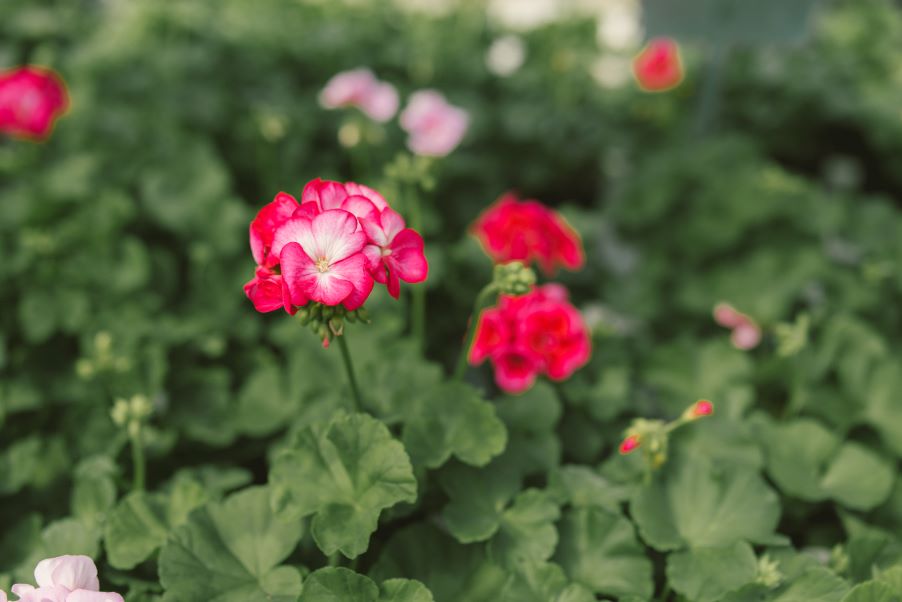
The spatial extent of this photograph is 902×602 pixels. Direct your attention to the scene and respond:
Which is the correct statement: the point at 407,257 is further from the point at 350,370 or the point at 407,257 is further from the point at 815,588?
the point at 815,588

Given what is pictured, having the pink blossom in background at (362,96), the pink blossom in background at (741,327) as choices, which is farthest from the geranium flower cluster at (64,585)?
the pink blossom in background at (741,327)

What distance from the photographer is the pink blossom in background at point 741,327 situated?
191 cm

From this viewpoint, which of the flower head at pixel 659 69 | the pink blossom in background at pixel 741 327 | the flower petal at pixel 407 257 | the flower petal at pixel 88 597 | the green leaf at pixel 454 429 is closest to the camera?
the flower petal at pixel 88 597

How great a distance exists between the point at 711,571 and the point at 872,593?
21cm

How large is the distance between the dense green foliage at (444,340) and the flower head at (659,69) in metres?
0.08

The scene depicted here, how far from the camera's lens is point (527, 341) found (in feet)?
4.59


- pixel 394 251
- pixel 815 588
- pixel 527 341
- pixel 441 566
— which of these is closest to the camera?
pixel 394 251

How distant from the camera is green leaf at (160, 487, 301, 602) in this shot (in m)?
1.08

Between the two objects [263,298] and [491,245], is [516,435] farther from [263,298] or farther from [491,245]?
[263,298]

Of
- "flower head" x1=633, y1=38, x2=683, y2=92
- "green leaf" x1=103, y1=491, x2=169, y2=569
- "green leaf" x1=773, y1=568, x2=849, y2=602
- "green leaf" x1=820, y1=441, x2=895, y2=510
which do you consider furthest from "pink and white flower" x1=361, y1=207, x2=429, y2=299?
"flower head" x1=633, y1=38, x2=683, y2=92

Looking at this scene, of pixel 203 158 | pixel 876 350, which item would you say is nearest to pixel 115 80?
pixel 203 158

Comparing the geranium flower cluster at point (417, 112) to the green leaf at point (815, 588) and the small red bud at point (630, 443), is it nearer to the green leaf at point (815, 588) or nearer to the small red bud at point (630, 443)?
the small red bud at point (630, 443)

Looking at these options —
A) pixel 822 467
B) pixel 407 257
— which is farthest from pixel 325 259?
pixel 822 467

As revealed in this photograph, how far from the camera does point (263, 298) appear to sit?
0.96 metres
